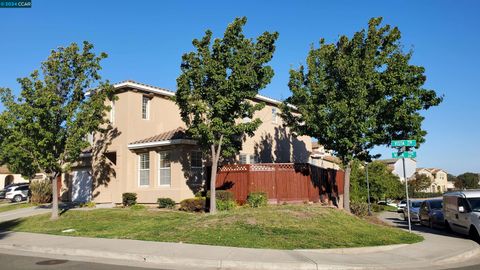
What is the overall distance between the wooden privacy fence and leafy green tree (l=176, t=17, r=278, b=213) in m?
2.83

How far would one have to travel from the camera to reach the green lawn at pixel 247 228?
41.7ft

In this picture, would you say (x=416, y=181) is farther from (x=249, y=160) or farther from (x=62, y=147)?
(x=62, y=147)

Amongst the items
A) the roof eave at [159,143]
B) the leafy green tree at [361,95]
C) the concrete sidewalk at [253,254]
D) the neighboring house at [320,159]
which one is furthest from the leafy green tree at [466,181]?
the concrete sidewalk at [253,254]

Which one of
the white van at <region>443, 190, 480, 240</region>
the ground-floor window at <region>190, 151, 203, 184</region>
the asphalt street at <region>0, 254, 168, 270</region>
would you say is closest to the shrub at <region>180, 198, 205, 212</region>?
the ground-floor window at <region>190, 151, 203, 184</region>

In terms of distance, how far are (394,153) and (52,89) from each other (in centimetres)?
1557

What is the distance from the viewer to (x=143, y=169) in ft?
78.8

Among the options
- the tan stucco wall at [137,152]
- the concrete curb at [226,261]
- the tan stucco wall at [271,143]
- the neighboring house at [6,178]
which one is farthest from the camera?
the neighboring house at [6,178]

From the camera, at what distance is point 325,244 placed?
12.2 meters

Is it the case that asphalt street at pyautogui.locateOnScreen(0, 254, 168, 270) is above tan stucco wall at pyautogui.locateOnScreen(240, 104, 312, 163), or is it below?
below

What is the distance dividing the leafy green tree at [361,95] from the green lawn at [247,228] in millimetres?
3689

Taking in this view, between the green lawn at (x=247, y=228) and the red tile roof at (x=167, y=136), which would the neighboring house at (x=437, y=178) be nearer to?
the red tile roof at (x=167, y=136)

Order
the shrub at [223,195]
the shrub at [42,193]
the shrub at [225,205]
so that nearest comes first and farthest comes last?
the shrub at [225,205]
the shrub at [223,195]
the shrub at [42,193]

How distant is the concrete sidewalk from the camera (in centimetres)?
991

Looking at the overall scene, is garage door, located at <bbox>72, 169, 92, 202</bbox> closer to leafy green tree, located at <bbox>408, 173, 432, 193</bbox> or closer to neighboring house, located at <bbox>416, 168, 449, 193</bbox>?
leafy green tree, located at <bbox>408, 173, 432, 193</bbox>
